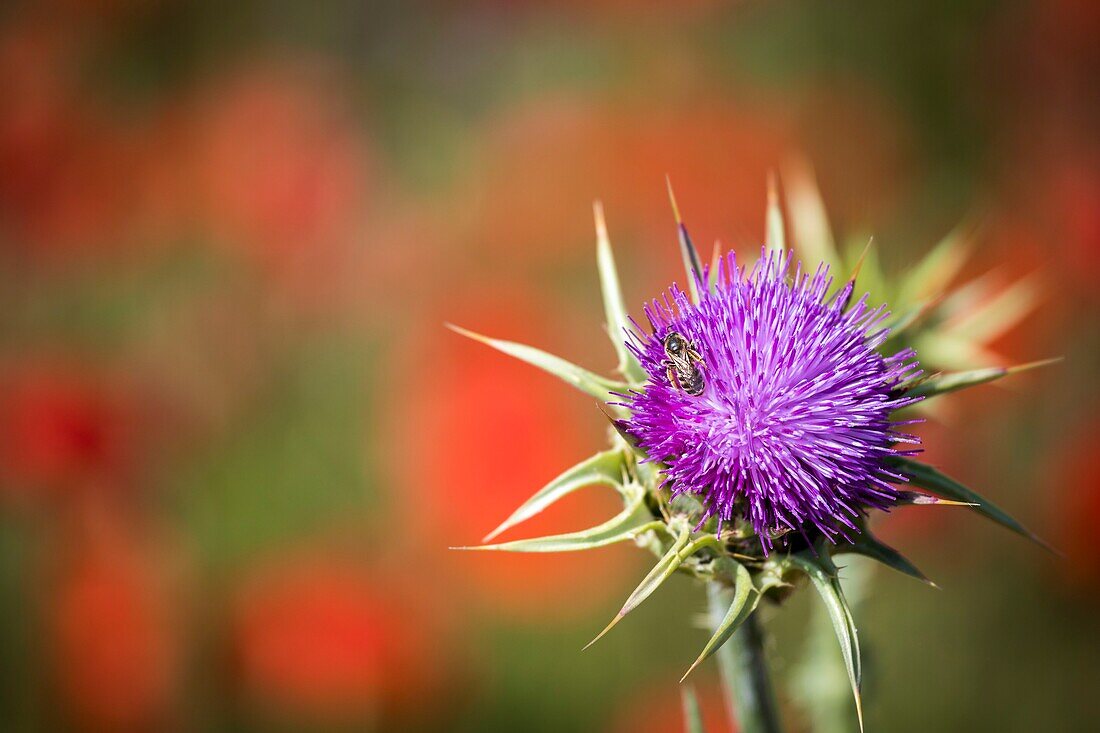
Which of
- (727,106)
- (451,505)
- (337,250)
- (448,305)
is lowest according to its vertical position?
(451,505)

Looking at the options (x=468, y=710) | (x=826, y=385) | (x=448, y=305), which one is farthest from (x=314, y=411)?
(x=826, y=385)

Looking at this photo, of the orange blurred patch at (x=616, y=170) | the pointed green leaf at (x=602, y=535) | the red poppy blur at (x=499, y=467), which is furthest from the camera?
the orange blurred patch at (x=616, y=170)

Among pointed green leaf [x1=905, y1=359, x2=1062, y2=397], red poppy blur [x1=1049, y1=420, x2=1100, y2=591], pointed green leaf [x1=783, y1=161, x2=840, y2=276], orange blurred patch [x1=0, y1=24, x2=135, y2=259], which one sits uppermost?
orange blurred patch [x1=0, y1=24, x2=135, y2=259]

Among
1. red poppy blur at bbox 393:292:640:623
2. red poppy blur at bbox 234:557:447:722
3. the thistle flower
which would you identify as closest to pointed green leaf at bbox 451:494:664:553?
the thistle flower

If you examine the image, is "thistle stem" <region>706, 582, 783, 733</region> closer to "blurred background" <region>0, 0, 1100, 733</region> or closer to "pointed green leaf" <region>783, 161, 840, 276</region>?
"pointed green leaf" <region>783, 161, 840, 276</region>

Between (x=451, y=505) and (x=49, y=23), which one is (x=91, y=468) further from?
(x=49, y=23)

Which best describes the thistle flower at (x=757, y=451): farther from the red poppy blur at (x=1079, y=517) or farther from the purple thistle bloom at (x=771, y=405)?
the red poppy blur at (x=1079, y=517)

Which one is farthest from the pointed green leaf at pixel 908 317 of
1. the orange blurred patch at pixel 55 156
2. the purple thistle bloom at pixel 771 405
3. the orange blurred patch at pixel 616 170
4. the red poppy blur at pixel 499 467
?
the orange blurred patch at pixel 55 156
